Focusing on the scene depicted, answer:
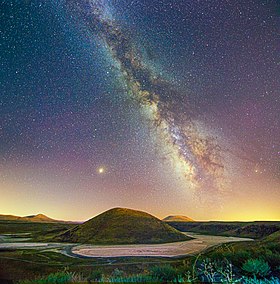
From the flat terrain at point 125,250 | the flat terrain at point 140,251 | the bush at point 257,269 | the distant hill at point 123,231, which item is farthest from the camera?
the distant hill at point 123,231

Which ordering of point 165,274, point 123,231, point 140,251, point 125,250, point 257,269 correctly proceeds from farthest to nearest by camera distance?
point 123,231 → point 125,250 → point 140,251 → point 257,269 → point 165,274

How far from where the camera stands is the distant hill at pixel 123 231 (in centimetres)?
5422

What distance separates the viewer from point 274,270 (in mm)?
11047

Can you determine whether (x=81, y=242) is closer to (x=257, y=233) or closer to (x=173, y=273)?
(x=257, y=233)

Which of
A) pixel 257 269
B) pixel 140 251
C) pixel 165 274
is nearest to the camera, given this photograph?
pixel 165 274

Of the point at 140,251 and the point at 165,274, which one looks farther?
the point at 140,251

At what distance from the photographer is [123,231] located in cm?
5731

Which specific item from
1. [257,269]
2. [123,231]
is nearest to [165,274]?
[257,269]

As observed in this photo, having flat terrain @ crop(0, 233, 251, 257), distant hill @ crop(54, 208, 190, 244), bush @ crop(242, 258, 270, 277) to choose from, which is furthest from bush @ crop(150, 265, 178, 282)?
distant hill @ crop(54, 208, 190, 244)

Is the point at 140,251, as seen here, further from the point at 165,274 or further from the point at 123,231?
the point at 165,274

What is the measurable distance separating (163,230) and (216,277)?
5125 cm

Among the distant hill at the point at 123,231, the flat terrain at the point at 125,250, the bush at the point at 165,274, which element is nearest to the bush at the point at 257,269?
the bush at the point at 165,274

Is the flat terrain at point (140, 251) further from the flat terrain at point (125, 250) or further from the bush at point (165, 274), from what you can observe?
the bush at point (165, 274)

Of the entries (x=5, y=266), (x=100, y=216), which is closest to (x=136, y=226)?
(x=100, y=216)
